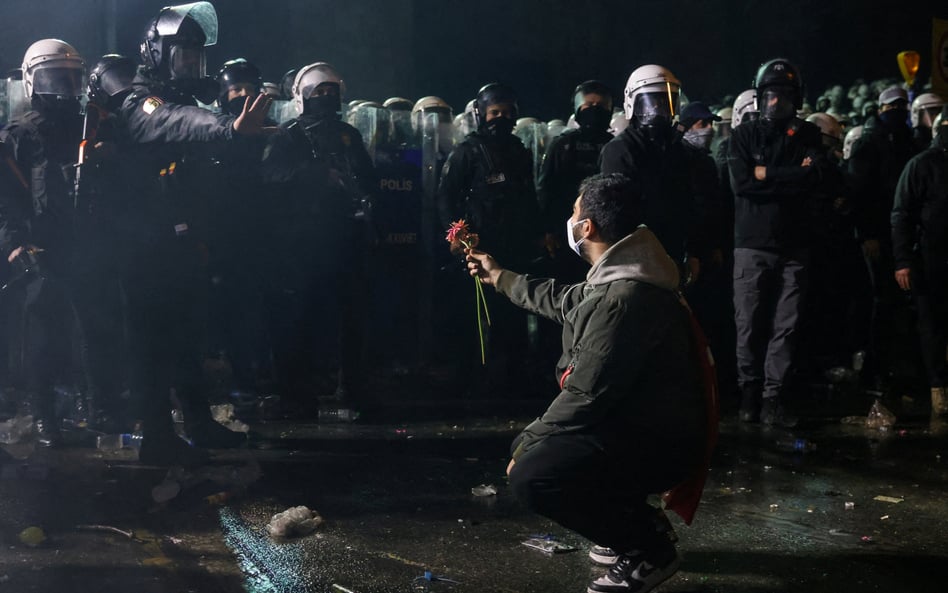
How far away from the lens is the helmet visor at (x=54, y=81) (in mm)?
6367

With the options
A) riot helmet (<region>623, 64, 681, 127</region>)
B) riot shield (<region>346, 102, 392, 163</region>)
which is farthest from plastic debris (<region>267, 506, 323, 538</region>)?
riot shield (<region>346, 102, 392, 163</region>)

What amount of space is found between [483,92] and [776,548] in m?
4.85

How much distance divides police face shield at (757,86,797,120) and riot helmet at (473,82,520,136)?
2030 mm

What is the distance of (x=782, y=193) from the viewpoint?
24.4ft

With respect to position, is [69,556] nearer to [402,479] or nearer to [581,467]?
[402,479]

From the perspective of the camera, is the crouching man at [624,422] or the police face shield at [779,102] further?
the police face shield at [779,102]

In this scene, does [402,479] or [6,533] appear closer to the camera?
[6,533]

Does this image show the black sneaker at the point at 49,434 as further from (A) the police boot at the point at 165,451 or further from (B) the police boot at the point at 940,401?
(B) the police boot at the point at 940,401

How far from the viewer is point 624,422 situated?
3967 mm

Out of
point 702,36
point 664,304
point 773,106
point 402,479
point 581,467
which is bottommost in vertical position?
point 402,479

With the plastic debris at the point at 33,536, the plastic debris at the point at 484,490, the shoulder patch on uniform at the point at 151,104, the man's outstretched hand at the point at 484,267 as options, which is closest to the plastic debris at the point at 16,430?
the plastic debris at the point at 33,536

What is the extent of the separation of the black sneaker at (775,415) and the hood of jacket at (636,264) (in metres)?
3.86

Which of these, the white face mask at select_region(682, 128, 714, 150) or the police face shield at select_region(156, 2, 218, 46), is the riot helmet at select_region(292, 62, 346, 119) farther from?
the white face mask at select_region(682, 128, 714, 150)

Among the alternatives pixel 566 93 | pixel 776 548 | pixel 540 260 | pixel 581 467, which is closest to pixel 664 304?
pixel 581 467
